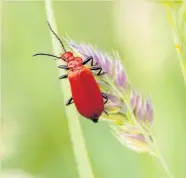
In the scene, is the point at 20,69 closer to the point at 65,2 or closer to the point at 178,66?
the point at 65,2

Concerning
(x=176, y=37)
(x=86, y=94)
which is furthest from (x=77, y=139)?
(x=176, y=37)

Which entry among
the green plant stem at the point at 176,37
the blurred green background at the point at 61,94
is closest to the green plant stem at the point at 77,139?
the blurred green background at the point at 61,94

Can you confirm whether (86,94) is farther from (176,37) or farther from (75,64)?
(176,37)

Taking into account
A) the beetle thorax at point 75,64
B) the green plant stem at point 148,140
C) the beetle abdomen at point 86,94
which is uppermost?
the beetle thorax at point 75,64

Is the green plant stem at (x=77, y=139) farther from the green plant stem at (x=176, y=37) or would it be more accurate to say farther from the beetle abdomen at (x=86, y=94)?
the green plant stem at (x=176, y=37)

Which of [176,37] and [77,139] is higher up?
[176,37]

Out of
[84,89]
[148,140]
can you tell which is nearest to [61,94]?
[84,89]

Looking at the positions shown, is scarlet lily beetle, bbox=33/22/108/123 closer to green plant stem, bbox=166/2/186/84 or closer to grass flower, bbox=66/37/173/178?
grass flower, bbox=66/37/173/178
